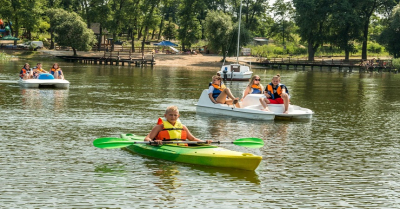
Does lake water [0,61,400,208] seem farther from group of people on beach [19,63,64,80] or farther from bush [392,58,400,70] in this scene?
bush [392,58,400,70]

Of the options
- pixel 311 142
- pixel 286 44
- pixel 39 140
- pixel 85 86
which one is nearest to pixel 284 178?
pixel 311 142

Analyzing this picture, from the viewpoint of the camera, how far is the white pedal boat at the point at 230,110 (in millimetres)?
22237

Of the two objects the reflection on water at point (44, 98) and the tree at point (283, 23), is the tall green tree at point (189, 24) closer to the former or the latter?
the tree at point (283, 23)

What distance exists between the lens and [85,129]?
1947 centimetres

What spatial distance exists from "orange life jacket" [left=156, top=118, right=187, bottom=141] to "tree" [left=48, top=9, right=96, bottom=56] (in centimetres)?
7076

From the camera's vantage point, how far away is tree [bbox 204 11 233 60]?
82312 millimetres

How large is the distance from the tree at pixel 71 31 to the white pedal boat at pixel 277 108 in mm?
62641

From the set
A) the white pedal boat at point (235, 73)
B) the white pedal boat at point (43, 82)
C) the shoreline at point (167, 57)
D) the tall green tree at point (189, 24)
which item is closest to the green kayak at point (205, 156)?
the white pedal boat at point (43, 82)

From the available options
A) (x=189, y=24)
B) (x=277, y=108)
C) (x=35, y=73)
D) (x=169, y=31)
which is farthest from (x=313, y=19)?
(x=277, y=108)

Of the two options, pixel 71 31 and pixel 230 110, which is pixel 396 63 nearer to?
pixel 71 31

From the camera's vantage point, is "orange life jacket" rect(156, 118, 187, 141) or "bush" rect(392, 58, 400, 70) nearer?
"orange life jacket" rect(156, 118, 187, 141)

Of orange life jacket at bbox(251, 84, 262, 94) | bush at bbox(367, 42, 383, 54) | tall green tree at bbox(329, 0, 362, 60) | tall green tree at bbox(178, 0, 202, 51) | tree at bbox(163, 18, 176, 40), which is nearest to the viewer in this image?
orange life jacket at bbox(251, 84, 262, 94)

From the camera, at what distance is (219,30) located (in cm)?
8256

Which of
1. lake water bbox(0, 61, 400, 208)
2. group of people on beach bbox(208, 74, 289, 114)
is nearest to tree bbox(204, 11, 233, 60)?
lake water bbox(0, 61, 400, 208)
